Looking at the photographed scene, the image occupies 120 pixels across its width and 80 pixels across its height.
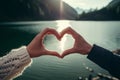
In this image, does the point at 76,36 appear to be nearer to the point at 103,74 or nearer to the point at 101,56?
the point at 101,56

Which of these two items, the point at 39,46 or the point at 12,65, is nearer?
the point at 12,65

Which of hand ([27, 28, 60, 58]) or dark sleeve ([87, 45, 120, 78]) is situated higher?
hand ([27, 28, 60, 58])

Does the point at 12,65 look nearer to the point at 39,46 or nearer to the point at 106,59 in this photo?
the point at 39,46

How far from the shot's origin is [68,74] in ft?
167

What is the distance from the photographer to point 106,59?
103 inches

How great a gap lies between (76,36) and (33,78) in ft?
158

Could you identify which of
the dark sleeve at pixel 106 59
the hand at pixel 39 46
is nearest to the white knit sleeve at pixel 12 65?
the hand at pixel 39 46

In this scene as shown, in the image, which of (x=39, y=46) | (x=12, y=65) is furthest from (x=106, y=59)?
(x=12, y=65)

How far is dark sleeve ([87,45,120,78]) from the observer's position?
2.50 meters

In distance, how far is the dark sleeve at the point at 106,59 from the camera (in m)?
2.50

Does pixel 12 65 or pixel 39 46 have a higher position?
pixel 39 46

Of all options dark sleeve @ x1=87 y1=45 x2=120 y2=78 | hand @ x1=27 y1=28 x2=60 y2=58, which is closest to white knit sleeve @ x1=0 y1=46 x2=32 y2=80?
hand @ x1=27 y1=28 x2=60 y2=58

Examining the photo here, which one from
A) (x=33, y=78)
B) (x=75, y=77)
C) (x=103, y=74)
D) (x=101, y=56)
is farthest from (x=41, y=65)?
(x=101, y=56)

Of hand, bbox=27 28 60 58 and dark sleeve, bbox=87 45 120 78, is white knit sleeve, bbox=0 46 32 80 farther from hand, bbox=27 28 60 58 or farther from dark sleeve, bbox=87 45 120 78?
dark sleeve, bbox=87 45 120 78
